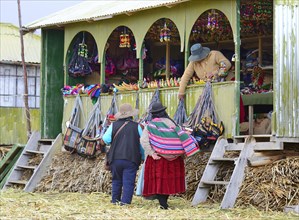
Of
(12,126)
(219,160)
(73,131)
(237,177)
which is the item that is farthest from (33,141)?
(12,126)

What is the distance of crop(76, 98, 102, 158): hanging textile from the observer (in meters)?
15.8

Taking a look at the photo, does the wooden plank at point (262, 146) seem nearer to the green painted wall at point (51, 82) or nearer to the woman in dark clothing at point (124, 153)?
the woman in dark clothing at point (124, 153)

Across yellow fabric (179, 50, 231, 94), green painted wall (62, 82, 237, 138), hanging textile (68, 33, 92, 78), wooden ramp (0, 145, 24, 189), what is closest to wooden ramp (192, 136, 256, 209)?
green painted wall (62, 82, 237, 138)

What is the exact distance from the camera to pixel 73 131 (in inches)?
643

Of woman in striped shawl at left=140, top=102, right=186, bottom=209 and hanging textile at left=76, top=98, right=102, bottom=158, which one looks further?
hanging textile at left=76, top=98, right=102, bottom=158

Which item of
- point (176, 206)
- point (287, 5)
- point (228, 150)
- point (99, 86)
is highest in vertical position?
point (287, 5)

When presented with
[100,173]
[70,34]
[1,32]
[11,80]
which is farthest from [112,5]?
[1,32]

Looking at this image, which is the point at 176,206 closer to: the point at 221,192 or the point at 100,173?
the point at 221,192

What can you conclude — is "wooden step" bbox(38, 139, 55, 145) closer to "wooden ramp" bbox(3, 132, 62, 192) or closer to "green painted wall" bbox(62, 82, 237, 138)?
"wooden ramp" bbox(3, 132, 62, 192)

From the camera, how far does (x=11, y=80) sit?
25859 mm

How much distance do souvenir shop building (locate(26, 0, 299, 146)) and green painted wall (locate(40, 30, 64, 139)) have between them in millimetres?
23

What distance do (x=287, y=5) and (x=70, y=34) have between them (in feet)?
19.9

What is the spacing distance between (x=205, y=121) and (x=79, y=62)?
472 cm

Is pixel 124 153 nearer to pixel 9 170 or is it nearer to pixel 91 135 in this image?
pixel 91 135
